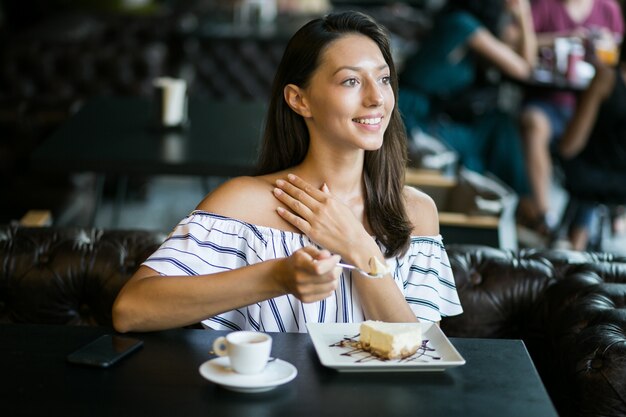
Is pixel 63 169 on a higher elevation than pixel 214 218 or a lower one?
lower

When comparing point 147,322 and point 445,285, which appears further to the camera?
point 445,285

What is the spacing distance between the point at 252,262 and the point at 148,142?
165cm

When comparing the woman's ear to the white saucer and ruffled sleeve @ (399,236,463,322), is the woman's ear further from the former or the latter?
the white saucer

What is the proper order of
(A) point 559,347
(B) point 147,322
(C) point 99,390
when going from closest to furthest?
(C) point 99,390 → (B) point 147,322 → (A) point 559,347

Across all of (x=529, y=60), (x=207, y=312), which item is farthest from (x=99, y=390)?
(x=529, y=60)

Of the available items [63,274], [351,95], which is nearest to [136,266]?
[63,274]

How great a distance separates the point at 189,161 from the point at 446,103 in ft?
7.28

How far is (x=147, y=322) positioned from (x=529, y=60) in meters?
4.00

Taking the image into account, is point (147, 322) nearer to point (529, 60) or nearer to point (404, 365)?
point (404, 365)

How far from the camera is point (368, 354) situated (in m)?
1.74

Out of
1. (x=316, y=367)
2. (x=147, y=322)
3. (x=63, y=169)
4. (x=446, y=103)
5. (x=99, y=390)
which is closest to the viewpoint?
(x=99, y=390)

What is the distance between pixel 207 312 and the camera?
1872 mm

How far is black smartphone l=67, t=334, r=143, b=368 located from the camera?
1681mm

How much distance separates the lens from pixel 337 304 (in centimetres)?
209
